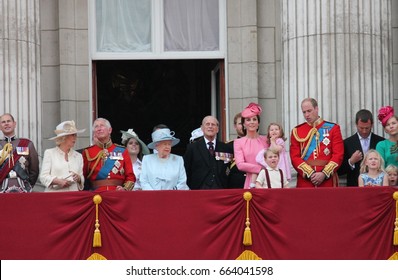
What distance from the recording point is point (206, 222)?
18469 millimetres

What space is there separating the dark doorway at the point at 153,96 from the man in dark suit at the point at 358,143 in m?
6.05

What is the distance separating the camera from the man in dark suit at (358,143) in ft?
65.4

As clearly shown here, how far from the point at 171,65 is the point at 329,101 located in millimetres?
5911

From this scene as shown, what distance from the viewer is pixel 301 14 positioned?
71.7ft

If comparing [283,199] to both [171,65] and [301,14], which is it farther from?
[171,65]

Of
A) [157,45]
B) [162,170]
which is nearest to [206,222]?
[162,170]

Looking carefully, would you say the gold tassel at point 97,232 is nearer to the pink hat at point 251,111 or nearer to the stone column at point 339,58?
the pink hat at point 251,111

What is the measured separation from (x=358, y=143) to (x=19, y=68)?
5.59m

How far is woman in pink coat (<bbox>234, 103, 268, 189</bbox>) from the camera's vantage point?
19.3 m

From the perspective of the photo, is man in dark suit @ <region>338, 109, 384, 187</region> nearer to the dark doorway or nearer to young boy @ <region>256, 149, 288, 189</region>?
young boy @ <region>256, 149, 288, 189</region>

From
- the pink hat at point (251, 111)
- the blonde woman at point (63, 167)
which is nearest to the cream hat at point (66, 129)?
the blonde woman at point (63, 167)

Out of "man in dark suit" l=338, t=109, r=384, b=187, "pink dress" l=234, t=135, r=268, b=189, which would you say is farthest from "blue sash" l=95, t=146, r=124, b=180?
"man in dark suit" l=338, t=109, r=384, b=187

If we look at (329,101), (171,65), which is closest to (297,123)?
(329,101)

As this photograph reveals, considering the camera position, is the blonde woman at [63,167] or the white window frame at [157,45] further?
the white window frame at [157,45]
